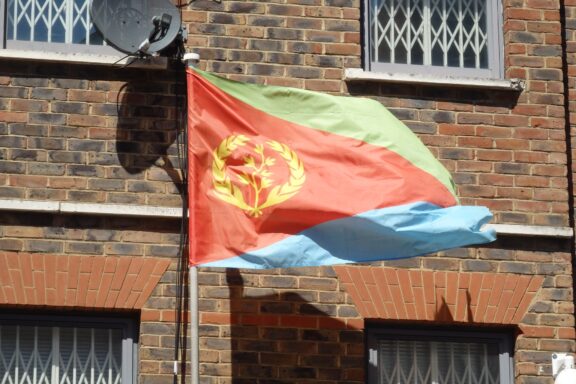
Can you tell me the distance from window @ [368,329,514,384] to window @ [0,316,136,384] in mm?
1830

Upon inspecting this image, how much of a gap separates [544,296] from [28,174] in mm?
3899

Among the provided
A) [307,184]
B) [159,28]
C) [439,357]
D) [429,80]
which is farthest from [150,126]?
[439,357]

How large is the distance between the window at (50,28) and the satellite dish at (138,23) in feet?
1.40

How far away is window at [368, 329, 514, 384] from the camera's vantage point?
12.8 m

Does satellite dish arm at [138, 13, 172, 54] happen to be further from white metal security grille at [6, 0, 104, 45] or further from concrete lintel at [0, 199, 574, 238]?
concrete lintel at [0, 199, 574, 238]

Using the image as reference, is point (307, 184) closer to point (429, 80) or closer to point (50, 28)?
point (429, 80)

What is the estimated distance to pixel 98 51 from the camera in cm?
1312

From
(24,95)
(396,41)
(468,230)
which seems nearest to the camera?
(468,230)

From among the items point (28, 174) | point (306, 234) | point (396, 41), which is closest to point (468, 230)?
point (306, 234)

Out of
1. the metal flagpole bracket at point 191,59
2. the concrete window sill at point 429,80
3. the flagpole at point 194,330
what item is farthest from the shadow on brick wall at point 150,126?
the concrete window sill at point 429,80

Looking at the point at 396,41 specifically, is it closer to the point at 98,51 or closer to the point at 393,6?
the point at 393,6

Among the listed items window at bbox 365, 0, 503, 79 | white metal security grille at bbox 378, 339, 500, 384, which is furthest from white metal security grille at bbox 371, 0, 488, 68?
white metal security grille at bbox 378, 339, 500, 384

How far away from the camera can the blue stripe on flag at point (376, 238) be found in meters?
11.8

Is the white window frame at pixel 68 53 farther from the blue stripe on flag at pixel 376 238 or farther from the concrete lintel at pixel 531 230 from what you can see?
the concrete lintel at pixel 531 230
